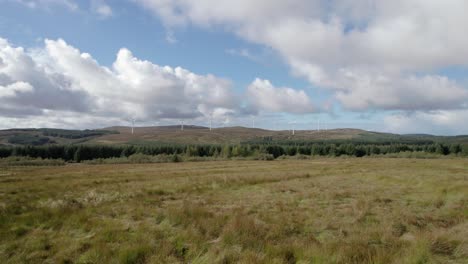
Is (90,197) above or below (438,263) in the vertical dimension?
below

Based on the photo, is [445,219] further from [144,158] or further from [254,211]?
[144,158]

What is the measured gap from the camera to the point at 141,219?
11617 mm

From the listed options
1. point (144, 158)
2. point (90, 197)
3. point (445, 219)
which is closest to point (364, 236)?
point (445, 219)

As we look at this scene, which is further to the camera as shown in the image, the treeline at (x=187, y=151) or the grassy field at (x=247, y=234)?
the treeline at (x=187, y=151)

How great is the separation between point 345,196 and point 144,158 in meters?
90.8

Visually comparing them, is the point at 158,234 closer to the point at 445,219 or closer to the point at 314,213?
the point at 314,213

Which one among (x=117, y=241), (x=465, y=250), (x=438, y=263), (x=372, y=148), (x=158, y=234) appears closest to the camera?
(x=438, y=263)

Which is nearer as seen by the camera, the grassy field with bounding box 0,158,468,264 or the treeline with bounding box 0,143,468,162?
the grassy field with bounding box 0,158,468,264

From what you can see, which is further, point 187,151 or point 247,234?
point 187,151

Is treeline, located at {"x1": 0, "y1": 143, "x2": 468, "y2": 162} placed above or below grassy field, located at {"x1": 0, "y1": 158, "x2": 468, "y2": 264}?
below

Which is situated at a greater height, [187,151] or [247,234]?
[247,234]

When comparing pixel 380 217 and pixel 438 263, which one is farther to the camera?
pixel 380 217

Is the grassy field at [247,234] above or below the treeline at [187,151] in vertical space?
above

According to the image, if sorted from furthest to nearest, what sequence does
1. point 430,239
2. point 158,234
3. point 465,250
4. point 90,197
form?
point 90,197, point 158,234, point 430,239, point 465,250
